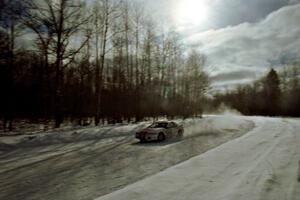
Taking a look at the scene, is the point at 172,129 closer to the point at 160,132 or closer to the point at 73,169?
the point at 160,132

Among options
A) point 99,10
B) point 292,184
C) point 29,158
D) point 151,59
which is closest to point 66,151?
point 29,158

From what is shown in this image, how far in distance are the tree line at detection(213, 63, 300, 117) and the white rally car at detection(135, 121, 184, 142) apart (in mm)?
58688

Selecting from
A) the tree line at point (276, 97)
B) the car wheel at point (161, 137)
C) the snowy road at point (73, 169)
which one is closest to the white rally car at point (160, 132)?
the car wheel at point (161, 137)

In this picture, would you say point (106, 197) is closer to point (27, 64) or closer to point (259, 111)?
point (27, 64)

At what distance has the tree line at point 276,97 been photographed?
71.8 metres

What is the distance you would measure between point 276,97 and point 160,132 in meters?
69.6

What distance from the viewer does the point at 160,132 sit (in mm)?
18062

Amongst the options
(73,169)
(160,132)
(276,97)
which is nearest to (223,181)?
(73,169)

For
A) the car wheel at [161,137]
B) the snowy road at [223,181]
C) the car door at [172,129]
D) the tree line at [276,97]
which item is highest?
the tree line at [276,97]

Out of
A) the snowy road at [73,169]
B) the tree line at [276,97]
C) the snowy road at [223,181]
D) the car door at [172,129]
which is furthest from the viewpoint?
the tree line at [276,97]

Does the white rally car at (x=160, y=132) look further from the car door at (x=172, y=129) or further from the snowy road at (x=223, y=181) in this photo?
the snowy road at (x=223, y=181)

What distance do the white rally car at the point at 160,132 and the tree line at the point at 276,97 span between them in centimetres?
5869

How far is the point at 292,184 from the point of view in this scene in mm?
7422

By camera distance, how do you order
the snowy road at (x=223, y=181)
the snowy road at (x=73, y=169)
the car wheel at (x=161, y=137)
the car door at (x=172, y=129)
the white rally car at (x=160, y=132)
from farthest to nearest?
the car door at (x=172, y=129) → the car wheel at (x=161, y=137) → the white rally car at (x=160, y=132) → the snowy road at (x=73, y=169) → the snowy road at (x=223, y=181)
